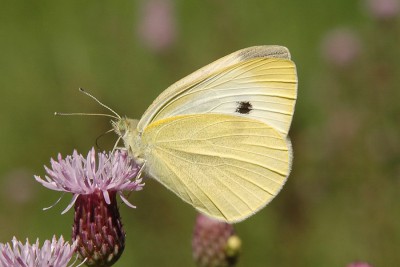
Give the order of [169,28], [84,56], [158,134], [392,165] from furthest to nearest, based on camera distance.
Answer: [84,56] < [169,28] < [392,165] < [158,134]

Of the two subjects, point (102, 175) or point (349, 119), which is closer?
point (102, 175)

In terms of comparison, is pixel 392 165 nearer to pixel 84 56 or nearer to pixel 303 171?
pixel 303 171

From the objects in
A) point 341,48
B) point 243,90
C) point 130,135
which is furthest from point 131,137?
point 341,48

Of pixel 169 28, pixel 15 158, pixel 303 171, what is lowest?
pixel 15 158

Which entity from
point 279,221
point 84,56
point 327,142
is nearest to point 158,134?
point 279,221

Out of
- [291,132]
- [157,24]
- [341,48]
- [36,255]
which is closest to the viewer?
[36,255]

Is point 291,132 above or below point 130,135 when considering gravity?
below

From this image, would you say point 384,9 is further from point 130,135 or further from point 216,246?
point 130,135
